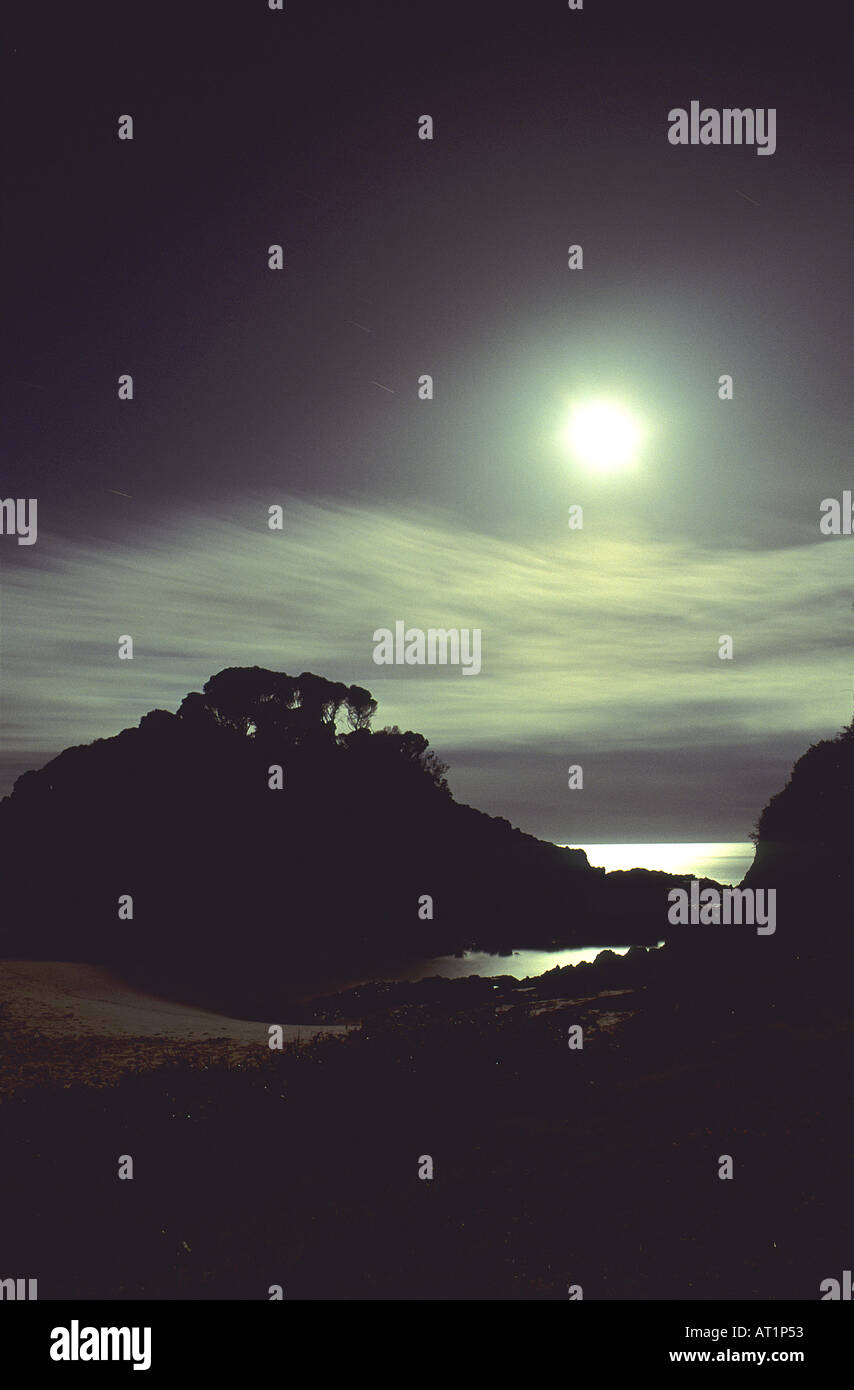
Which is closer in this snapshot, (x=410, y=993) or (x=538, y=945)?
(x=410, y=993)

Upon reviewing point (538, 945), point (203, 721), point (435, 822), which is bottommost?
point (538, 945)

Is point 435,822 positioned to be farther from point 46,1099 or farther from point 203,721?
point 46,1099

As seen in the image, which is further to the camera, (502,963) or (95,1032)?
(502,963)

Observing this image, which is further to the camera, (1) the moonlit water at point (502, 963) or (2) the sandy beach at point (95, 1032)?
(1) the moonlit water at point (502, 963)

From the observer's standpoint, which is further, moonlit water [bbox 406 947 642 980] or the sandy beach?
moonlit water [bbox 406 947 642 980]

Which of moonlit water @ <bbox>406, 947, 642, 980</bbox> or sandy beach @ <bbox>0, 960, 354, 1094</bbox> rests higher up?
sandy beach @ <bbox>0, 960, 354, 1094</bbox>

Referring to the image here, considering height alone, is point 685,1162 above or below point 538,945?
above

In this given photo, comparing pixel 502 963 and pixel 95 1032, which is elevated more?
pixel 95 1032

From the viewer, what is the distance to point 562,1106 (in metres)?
15.4

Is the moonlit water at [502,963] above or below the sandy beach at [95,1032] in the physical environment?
below
